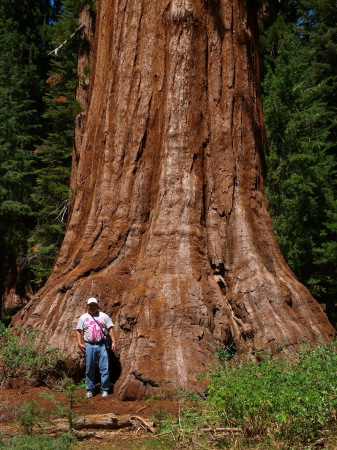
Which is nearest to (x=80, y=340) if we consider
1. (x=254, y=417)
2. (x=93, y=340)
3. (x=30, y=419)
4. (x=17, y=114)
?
(x=93, y=340)

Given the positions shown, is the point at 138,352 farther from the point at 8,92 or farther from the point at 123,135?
the point at 8,92

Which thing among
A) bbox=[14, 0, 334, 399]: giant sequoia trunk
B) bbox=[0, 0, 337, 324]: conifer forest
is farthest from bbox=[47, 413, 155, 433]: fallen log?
bbox=[0, 0, 337, 324]: conifer forest

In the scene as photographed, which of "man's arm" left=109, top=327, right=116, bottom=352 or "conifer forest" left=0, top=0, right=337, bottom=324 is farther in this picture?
"conifer forest" left=0, top=0, right=337, bottom=324

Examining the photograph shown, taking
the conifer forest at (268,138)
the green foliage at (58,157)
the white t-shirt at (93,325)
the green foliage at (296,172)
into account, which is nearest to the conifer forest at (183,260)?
the white t-shirt at (93,325)

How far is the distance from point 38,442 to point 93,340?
2352mm

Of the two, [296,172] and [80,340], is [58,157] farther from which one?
[80,340]

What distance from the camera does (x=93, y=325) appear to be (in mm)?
6578

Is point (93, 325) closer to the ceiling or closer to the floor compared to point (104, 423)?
closer to the ceiling

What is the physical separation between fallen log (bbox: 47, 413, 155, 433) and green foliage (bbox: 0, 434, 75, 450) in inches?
15.8

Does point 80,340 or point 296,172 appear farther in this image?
point 296,172

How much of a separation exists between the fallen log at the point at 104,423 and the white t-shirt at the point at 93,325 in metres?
1.46

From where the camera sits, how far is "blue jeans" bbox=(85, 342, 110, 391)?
252 inches

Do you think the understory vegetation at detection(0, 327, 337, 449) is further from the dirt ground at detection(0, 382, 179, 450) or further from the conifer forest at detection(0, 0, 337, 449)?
the dirt ground at detection(0, 382, 179, 450)

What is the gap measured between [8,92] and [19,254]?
289 inches
